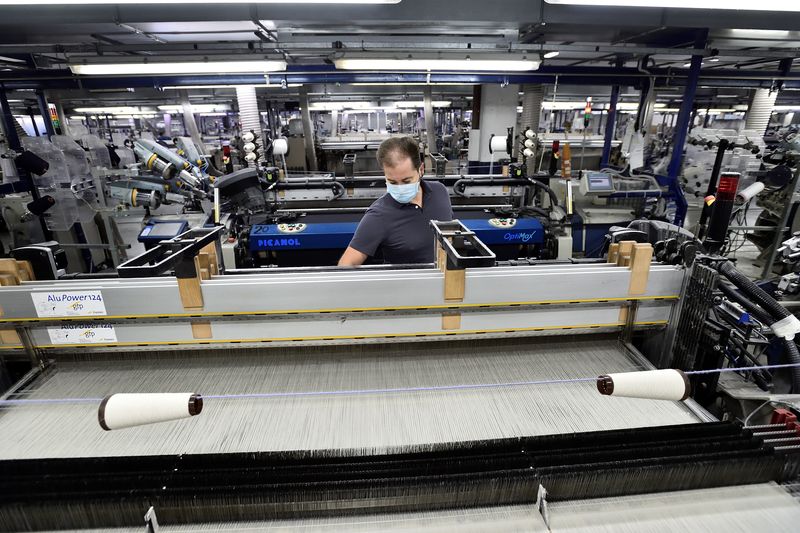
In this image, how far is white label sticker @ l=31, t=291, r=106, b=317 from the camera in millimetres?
1505

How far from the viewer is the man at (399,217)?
7.89 feet

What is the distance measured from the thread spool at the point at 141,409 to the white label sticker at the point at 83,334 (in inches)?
27.2

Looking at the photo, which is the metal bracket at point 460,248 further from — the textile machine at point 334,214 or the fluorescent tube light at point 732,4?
the textile machine at point 334,214

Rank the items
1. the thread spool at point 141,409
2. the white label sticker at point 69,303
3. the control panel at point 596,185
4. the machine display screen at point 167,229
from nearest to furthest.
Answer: the thread spool at point 141,409 < the white label sticker at point 69,303 < the machine display screen at point 167,229 < the control panel at point 596,185

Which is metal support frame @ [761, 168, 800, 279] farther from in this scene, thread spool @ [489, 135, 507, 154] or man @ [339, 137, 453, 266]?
man @ [339, 137, 453, 266]

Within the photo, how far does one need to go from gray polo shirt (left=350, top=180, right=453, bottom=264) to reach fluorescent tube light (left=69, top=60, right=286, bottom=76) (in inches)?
139

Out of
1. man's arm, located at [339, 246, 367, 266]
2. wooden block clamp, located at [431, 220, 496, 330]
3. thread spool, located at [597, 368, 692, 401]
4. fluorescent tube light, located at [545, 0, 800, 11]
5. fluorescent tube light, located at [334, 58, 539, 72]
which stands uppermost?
fluorescent tube light, located at [334, 58, 539, 72]

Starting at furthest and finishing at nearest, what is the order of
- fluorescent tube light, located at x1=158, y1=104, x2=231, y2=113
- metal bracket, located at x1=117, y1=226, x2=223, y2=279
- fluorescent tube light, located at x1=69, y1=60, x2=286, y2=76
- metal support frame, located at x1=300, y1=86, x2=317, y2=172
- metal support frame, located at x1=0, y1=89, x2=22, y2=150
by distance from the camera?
fluorescent tube light, located at x1=158, y1=104, x2=231, y2=113
metal support frame, located at x1=300, y1=86, x2=317, y2=172
metal support frame, located at x1=0, y1=89, x2=22, y2=150
fluorescent tube light, located at x1=69, y1=60, x2=286, y2=76
metal bracket, located at x1=117, y1=226, x2=223, y2=279

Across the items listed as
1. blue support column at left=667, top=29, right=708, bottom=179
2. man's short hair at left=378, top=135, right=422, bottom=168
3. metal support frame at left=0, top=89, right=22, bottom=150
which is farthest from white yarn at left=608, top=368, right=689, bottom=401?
metal support frame at left=0, top=89, right=22, bottom=150

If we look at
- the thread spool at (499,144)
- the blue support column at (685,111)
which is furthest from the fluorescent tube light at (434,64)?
the blue support column at (685,111)

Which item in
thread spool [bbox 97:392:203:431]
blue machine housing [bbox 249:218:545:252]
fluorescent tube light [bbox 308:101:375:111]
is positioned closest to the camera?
thread spool [bbox 97:392:203:431]

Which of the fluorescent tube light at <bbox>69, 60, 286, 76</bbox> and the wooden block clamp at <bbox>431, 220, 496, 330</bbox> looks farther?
the fluorescent tube light at <bbox>69, 60, 286, 76</bbox>

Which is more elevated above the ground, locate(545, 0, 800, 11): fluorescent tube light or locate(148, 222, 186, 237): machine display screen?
locate(545, 0, 800, 11): fluorescent tube light

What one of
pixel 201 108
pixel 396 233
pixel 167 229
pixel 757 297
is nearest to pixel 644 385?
pixel 757 297
